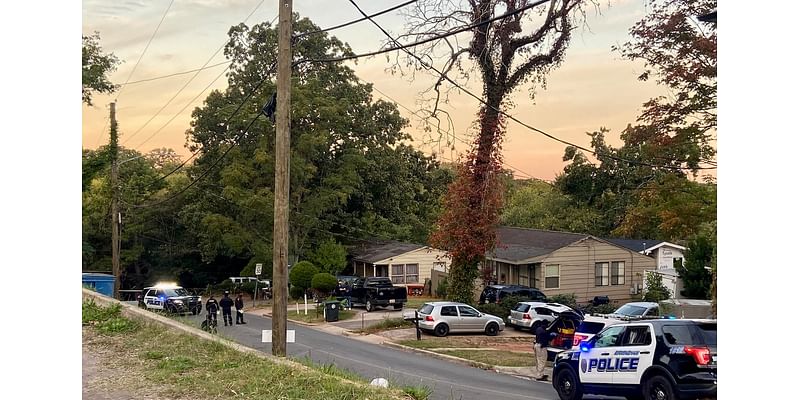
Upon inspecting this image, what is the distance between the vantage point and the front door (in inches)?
530

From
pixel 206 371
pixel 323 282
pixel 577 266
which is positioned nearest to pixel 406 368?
pixel 206 371

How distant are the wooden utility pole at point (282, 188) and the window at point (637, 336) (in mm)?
6388

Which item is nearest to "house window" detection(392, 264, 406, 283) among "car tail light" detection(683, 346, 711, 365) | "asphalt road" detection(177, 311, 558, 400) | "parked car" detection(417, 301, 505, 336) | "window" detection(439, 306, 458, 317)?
"asphalt road" detection(177, 311, 558, 400)

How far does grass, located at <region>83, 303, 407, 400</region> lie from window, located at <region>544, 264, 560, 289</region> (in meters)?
27.6

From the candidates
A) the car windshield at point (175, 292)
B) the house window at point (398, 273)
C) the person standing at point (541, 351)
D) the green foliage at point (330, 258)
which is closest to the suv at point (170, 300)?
the car windshield at point (175, 292)

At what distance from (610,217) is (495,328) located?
29.9 meters

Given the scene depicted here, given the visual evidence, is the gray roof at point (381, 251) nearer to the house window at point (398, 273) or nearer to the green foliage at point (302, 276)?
the house window at point (398, 273)

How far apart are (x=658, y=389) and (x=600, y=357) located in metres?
1.62

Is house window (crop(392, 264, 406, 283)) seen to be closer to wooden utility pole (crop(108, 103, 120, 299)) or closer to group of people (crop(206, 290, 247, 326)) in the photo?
group of people (crop(206, 290, 247, 326))

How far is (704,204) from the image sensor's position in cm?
2306

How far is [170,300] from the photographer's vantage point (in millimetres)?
32031

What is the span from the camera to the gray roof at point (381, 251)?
157 ft
